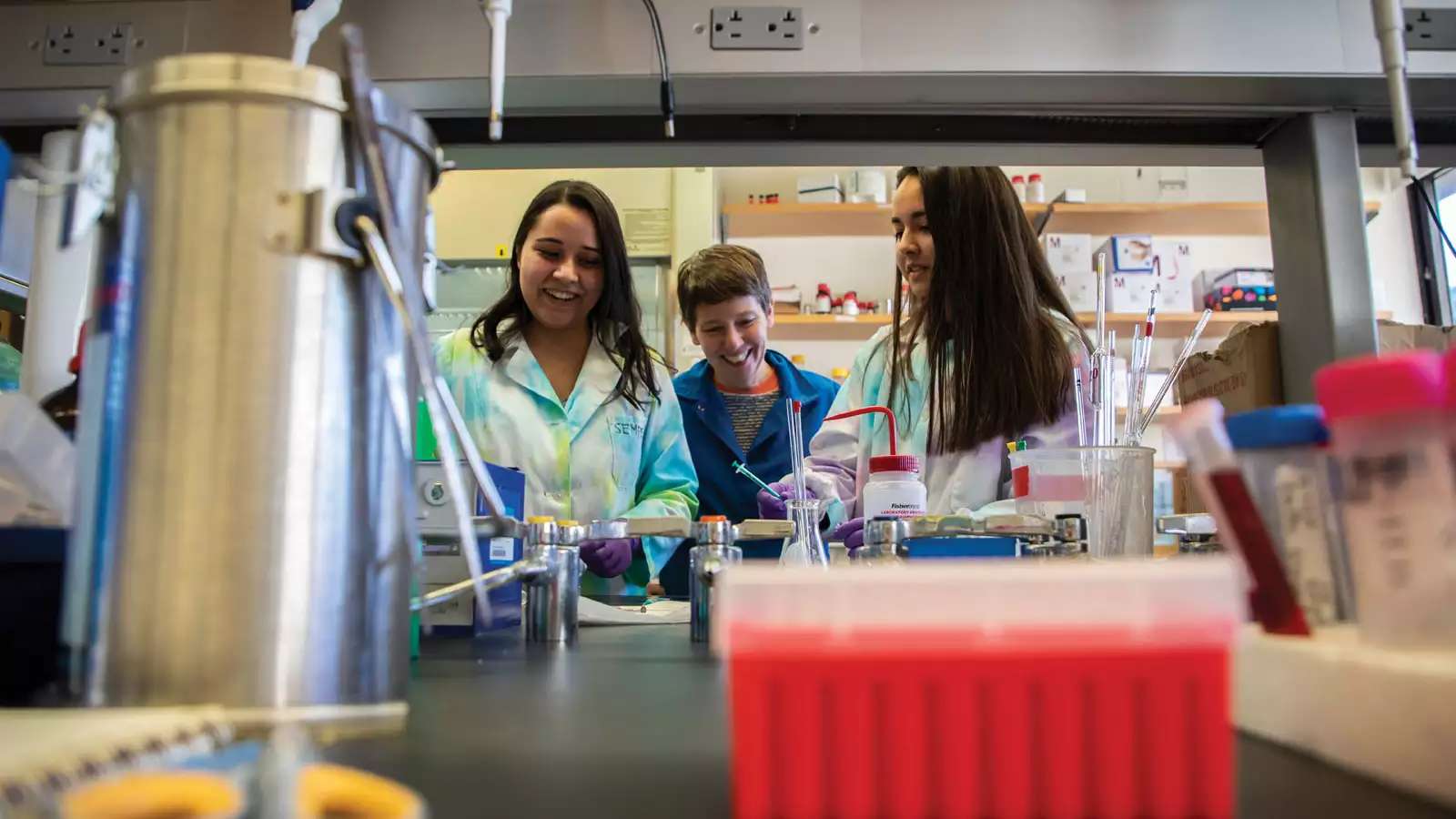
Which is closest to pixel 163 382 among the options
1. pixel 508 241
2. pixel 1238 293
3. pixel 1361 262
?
pixel 1361 262

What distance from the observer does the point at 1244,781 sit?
32 cm

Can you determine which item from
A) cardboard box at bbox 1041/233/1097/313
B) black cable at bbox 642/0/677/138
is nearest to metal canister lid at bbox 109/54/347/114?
black cable at bbox 642/0/677/138

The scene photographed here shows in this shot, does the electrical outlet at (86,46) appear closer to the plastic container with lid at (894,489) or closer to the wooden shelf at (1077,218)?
the plastic container with lid at (894,489)

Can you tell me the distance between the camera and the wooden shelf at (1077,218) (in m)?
3.39

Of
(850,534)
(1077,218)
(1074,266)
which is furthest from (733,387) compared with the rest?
(1077,218)

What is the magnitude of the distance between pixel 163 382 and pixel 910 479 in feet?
2.60

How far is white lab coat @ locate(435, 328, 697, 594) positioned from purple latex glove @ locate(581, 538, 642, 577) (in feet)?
1.51

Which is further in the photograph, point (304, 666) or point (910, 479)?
point (910, 479)

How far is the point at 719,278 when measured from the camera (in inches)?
87.3

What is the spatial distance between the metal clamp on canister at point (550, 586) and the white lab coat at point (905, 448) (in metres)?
0.54

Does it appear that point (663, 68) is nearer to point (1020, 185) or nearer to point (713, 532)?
point (713, 532)

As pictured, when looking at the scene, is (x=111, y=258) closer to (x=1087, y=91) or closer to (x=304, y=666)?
(x=304, y=666)

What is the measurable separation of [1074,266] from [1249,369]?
2634mm

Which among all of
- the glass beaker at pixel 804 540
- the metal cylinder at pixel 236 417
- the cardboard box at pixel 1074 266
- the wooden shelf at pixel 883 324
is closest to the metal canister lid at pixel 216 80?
the metal cylinder at pixel 236 417
